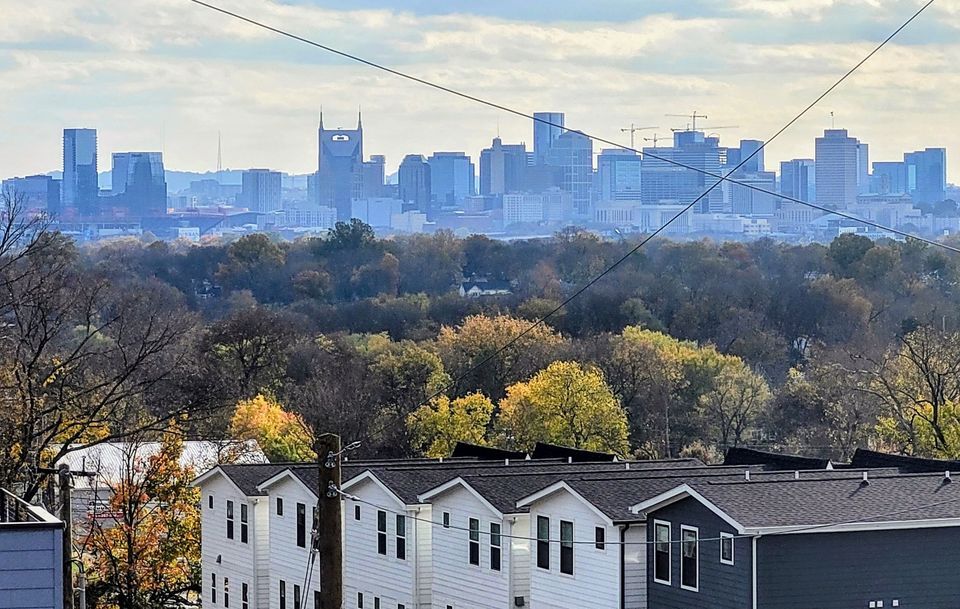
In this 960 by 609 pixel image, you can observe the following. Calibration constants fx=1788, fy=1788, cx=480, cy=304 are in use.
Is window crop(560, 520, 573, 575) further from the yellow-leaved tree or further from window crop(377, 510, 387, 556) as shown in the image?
the yellow-leaved tree

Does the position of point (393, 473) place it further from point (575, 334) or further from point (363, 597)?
point (575, 334)

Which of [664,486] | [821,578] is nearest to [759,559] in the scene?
[821,578]

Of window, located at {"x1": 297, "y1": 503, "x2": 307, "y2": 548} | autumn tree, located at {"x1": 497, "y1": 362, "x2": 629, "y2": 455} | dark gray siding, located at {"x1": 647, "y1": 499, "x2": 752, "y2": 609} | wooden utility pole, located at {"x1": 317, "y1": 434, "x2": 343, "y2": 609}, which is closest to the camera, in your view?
wooden utility pole, located at {"x1": 317, "y1": 434, "x2": 343, "y2": 609}

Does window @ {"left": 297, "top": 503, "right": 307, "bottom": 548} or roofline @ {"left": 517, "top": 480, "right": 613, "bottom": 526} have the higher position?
roofline @ {"left": 517, "top": 480, "right": 613, "bottom": 526}

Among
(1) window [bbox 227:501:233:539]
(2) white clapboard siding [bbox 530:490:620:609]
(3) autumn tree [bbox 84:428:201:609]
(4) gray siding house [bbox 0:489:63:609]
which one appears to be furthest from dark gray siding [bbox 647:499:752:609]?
(1) window [bbox 227:501:233:539]

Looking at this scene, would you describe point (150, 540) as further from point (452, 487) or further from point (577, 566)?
point (577, 566)

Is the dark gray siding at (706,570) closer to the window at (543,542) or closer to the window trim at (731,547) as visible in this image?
the window trim at (731,547)
